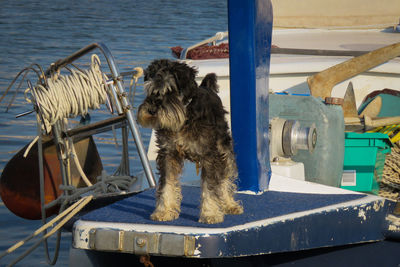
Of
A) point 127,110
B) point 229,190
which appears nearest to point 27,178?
point 127,110

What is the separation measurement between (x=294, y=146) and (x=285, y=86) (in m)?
2.16

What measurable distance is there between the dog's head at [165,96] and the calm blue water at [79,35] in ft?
16.0

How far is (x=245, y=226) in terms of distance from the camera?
14.6 feet

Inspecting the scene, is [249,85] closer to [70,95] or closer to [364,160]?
[70,95]

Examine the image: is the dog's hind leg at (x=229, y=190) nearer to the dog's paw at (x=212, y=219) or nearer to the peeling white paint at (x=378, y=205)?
the dog's paw at (x=212, y=219)

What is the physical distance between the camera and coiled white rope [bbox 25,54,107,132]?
233 inches

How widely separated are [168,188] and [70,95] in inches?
69.8

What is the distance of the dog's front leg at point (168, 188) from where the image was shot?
445 centimetres

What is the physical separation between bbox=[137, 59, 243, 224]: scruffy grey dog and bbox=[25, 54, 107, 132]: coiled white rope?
164 centimetres

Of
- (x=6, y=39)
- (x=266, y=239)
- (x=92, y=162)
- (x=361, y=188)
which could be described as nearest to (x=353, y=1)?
(x=361, y=188)

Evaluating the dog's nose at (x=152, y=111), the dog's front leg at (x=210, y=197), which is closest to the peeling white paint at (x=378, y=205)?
the dog's front leg at (x=210, y=197)

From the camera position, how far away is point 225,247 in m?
4.34

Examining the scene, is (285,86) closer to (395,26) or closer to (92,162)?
(92,162)

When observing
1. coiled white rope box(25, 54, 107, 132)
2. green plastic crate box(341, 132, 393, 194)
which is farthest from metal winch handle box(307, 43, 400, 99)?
coiled white rope box(25, 54, 107, 132)
